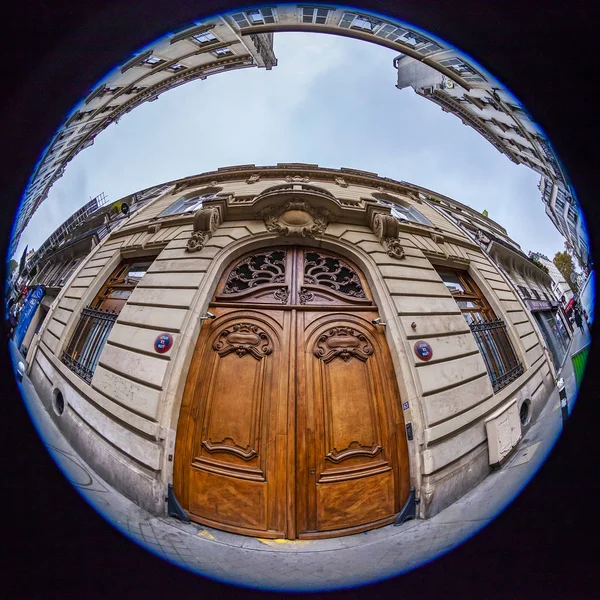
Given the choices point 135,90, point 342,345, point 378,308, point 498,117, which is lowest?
point 342,345

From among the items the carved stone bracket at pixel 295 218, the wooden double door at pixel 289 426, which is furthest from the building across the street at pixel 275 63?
the wooden double door at pixel 289 426

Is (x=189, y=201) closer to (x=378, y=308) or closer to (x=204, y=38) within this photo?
(x=204, y=38)

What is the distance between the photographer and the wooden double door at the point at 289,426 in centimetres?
90

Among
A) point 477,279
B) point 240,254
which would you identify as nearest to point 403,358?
point 477,279

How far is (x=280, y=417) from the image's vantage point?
1048 mm

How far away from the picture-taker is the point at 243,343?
3.72 feet

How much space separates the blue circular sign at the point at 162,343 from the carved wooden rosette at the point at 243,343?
0.61 ft

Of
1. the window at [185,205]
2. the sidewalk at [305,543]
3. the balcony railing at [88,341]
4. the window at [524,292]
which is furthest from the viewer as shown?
the window at [185,205]

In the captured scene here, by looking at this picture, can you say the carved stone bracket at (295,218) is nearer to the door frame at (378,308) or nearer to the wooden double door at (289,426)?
the door frame at (378,308)

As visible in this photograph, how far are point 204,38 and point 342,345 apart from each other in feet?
4.54

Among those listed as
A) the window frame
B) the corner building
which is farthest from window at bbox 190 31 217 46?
the window frame

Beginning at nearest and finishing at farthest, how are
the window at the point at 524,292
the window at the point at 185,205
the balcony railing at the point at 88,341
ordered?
the balcony railing at the point at 88,341 → the window at the point at 524,292 → the window at the point at 185,205

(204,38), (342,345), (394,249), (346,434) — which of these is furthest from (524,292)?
(204,38)

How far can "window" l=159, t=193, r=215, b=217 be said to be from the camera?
1184 mm
